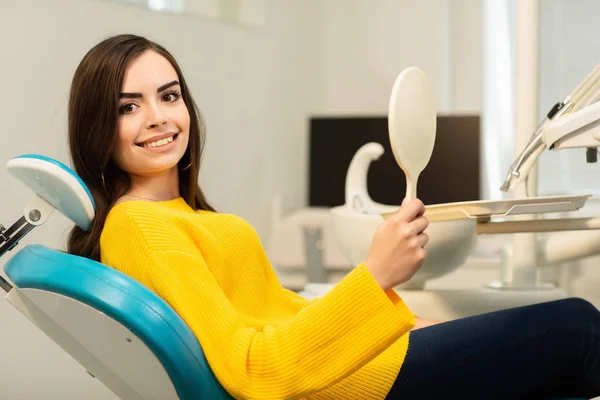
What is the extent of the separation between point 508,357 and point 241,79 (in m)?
2.41

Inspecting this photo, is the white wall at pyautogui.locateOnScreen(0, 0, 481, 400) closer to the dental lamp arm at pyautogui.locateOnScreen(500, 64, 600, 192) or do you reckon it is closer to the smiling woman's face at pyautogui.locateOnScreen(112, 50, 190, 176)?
the smiling woman's face at pyautogui.locateOnScreen(112, 50, 190, 176)

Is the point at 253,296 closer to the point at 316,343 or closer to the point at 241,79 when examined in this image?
the point at 316,343

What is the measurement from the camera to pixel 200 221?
1213 millimetres

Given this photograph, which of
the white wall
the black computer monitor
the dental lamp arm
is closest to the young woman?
the dental lamp arm

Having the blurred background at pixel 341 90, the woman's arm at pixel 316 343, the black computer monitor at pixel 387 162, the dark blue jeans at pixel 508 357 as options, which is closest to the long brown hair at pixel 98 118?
the woman's arm at pixel 316 343

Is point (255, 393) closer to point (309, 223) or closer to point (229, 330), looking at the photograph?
point (229, 330)

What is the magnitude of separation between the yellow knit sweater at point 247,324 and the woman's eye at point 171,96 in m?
0.25

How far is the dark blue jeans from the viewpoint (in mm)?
1219

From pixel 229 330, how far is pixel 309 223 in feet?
8.61

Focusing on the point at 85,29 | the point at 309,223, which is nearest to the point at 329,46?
the point at 309,223

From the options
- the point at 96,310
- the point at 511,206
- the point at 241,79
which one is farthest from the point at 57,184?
the point at 241,79

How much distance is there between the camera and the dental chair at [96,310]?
0.99 meters

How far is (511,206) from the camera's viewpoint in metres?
1.25

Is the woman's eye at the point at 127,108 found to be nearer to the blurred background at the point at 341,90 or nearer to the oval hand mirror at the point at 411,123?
the oval hand mirror at the point at 411,123
